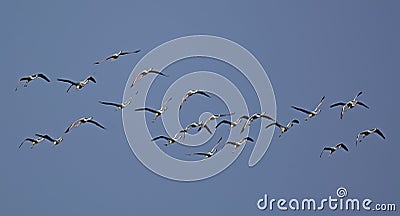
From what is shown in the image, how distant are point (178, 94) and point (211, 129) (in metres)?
0.78

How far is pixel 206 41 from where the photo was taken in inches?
401

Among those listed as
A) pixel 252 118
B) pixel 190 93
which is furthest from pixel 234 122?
pixel 190 93

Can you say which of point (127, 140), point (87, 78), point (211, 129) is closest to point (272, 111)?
point (211, 129)

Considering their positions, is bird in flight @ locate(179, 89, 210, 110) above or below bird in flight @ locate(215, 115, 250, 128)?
above

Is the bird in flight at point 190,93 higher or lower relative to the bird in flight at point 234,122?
higher

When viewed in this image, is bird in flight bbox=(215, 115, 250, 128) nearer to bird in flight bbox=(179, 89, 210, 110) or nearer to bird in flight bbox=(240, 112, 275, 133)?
bird in flight bbox=(240, 112, 275, 133)

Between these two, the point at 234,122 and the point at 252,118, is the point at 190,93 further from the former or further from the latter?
the point at 252,118

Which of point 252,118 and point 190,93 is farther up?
point 190,93

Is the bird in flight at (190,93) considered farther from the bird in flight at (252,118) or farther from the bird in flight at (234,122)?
the bird in flight at (252,118)

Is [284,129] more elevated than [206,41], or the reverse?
[206,41]

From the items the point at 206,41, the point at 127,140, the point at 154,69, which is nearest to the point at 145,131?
the point at 127,140

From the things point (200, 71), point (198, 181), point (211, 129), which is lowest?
point (198, 181)

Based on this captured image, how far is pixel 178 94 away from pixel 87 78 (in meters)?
1.46

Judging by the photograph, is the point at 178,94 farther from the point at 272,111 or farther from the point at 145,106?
the point at 272,111
